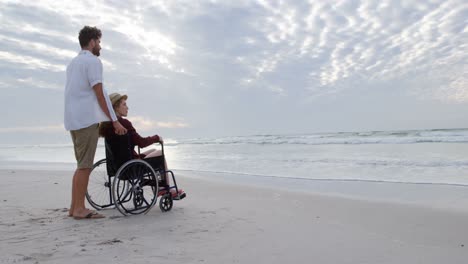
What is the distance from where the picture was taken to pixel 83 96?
3119mm

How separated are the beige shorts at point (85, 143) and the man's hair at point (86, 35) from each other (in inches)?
31.1

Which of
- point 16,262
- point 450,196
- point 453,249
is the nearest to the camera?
point 16,262

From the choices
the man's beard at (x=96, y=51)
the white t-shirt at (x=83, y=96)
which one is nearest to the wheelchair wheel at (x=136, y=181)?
the white t-shirt at (x=83, y=96)

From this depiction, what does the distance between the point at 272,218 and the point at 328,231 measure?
0.60 metres

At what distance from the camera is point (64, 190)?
5152 mm

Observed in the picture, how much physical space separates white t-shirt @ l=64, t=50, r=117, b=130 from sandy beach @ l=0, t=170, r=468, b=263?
904mm

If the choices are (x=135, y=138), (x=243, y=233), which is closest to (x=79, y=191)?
(x=135, y=138)

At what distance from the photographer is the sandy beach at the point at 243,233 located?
2227mm

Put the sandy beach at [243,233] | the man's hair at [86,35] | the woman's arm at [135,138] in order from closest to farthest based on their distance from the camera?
the sandy beach at [243,233]
the man's hair at [86,35]
the woman's arm at [135,138]

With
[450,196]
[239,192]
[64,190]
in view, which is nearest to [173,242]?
[239,192]

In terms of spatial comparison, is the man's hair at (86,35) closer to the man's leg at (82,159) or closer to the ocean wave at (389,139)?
the man's leg at (82,159)

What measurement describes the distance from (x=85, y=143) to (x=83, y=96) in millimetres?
425

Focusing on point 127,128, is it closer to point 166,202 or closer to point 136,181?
point 136,181

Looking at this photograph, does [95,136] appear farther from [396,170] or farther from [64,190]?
[396,170]
